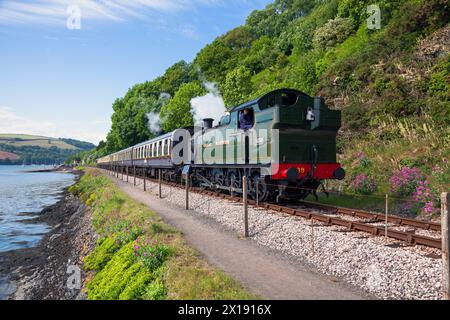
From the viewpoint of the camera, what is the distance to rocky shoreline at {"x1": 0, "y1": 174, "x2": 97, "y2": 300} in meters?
10.6

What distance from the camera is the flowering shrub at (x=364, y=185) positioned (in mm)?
15242

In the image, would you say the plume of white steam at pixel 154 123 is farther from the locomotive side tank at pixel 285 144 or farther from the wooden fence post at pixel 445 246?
the wooden fence post at pixel 445 246

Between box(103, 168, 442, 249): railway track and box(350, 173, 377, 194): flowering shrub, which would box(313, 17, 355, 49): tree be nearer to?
box(350, 173, 377, 194): flowering shrub

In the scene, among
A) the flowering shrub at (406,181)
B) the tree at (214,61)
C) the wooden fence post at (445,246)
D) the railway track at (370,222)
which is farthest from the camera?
the tree at (214,61)

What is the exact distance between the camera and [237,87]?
122 feet

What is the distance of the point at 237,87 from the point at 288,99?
79.1 feet

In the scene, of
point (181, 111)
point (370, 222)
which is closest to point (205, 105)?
point (181, 111)

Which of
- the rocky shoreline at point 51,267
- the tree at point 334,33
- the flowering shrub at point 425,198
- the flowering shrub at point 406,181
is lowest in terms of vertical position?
the rocky shoreline at point 51,267

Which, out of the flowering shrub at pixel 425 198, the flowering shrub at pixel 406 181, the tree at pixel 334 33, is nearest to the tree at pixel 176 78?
the tree at pixel 334 33

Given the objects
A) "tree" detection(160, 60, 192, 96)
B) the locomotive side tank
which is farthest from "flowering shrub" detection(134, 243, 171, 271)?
"tree" detection(160, 60, 192, 96)

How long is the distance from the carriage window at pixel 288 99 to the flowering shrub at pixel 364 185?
5.13 metres

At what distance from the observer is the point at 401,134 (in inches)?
715

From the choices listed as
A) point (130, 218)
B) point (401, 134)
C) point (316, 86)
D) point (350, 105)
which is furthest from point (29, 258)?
point (316, 86)

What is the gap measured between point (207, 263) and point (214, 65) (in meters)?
68.4
